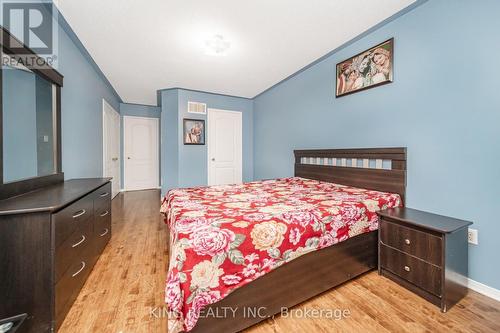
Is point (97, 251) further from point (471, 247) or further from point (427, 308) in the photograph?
point (471, 247)

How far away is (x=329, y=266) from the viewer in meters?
1.67

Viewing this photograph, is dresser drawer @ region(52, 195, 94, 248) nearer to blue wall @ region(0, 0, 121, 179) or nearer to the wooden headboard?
blue wall @ region(0, 0, 121, 179)

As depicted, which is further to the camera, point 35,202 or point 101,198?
point 101,198

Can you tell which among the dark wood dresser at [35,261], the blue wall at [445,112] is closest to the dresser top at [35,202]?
the dark wood dresser at [35,261]

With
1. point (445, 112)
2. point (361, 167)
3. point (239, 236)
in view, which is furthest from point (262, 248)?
point (445, 112)

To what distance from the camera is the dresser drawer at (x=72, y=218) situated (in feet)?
4.18

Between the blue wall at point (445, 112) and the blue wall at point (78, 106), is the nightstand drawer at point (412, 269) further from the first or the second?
the blue wall at point (78, 106)

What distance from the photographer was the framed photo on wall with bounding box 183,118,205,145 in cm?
457

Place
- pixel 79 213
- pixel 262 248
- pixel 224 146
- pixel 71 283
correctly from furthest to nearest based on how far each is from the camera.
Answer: pixel 224 146 → pixel 79 213 → pixel 71 283 → pixel 262 248

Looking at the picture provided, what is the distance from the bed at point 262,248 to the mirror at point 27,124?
1.14m

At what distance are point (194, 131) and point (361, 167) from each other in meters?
3.36

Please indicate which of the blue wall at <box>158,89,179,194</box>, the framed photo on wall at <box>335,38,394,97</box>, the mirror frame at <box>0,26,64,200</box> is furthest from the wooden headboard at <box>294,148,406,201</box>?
the mirror frame at <box>0,26,64,200</box>

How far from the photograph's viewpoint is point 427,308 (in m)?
1.50

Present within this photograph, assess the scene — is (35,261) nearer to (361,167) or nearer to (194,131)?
(361,167)
